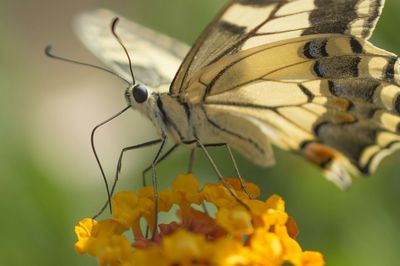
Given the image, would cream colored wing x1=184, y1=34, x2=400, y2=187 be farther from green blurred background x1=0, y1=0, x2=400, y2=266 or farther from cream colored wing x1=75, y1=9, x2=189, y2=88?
green blurred background x1=0, y1=0, x2=400, y2=266

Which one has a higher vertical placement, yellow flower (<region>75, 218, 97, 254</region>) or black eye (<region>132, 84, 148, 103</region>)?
black eye (<region>132, 84, 148, 103</region>)

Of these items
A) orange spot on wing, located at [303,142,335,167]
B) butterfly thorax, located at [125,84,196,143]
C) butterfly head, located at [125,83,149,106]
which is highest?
butterfly head, located at [125,83,149,106]

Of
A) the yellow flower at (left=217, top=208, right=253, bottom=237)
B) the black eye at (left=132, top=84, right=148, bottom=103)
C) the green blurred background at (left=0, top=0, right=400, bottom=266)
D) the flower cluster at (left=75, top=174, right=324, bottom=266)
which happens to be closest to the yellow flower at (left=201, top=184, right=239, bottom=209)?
the flower cluster at (left=75, top=174, right=324, bottom=266)

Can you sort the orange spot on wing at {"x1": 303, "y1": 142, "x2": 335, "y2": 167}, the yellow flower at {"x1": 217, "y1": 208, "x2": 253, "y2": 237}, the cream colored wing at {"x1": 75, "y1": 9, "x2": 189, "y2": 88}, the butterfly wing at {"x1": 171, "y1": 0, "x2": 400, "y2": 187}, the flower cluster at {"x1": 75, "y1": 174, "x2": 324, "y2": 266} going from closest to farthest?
the flower cluster at {"x1": 75, "y1": 174, "x2": 324, "y2": 266} < the yellow flower at {"x1": 217, "y1": 208, "x2": 253, "y2": 237} < the butterfly wing at {"x1": 171, "y1": 0, "x2": 400, "y2": 187} < the orange spot on wing at {"x1": 303, "y1": 142, "x2": 335, "y2": 167} < the cream colored wing at {"x1": 75, "y1": 9, "x2": 189, "y2": 88}

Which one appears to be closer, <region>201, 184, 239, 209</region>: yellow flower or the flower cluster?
the flower cluster

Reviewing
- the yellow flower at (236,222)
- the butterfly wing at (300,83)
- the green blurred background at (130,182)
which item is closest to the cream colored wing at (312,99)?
the butterfly wing at (300,83)

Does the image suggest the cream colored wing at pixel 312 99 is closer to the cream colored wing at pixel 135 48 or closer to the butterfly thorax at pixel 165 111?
the butterfly thorax at pixel 165 111
